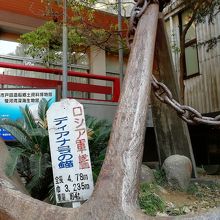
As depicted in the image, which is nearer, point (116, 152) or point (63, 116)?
point (116, 152)

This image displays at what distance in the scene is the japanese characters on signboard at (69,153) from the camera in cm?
299

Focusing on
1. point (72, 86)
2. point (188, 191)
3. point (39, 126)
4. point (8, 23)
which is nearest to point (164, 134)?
point (188, 191)

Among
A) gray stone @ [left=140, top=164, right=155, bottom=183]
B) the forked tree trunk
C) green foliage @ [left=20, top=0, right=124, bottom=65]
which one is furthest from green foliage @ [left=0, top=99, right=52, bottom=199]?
green foliage @ [left=20, top=0, right=124, bottom=65]

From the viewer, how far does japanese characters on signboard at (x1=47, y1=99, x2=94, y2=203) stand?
2.99 metres

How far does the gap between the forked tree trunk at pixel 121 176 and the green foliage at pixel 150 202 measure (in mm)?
1399

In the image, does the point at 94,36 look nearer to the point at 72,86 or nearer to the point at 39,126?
the point at 72,86

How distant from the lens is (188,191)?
183 inches

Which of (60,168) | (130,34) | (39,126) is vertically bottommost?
(60,168)

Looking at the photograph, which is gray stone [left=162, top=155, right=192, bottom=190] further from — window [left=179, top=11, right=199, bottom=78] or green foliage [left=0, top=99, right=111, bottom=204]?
window [left=179, top=11, right=199, bottom=78]

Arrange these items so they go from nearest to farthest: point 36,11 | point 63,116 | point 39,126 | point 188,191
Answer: point 63,116
point 188,191
point 39,126
point 36,11

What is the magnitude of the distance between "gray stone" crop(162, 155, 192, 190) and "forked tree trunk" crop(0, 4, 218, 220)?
A: 1952 mm

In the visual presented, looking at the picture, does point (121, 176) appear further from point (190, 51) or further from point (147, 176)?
point (190, 51)

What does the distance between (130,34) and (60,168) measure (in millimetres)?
1697

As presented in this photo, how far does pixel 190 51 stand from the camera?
38.1 feet
